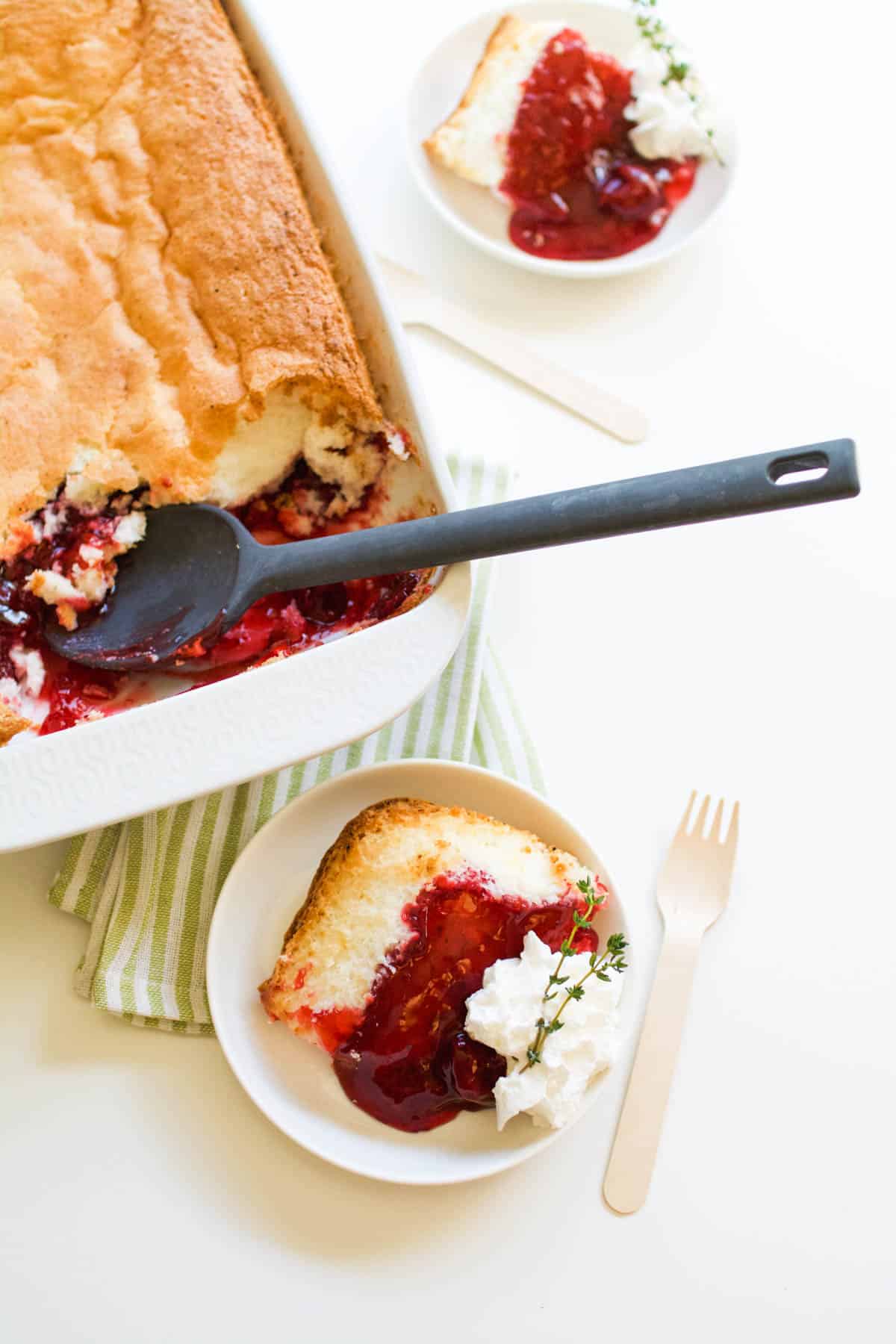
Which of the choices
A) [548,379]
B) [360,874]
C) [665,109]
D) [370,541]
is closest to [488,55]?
[665,109]

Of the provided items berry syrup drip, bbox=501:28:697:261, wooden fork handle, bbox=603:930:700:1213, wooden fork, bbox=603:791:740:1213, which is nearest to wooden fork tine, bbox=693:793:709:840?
wooden fork, bbox=603:791:740:1213

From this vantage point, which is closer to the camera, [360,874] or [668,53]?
[360,874]

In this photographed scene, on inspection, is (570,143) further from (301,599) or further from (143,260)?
(301,599)

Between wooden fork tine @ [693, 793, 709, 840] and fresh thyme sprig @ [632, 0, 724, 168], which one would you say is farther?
fresh thyme sprig @ [632, 0, 724, 168]

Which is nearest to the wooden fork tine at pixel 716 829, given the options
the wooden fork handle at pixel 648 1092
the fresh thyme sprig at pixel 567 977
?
the wooden fork handle at pixel 648 1092

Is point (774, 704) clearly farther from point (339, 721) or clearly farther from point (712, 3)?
point (712, 3)

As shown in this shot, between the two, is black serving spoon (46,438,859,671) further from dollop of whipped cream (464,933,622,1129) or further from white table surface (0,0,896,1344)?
dollop of whipped cream (464,933,622,1129)
